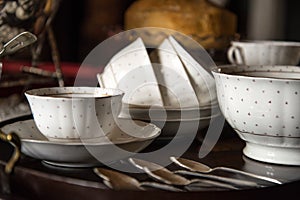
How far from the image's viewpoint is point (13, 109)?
0.82 meters

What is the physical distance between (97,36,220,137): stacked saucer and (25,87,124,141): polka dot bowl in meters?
0.08

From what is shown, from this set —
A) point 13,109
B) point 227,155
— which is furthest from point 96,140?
point 13,109

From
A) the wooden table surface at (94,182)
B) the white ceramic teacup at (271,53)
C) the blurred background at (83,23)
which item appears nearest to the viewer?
the wooden table surface at (94,182)

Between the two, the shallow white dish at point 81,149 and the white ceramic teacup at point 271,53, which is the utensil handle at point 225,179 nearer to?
the shallow white dish at point 81,149

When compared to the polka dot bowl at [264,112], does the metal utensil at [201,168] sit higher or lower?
lower

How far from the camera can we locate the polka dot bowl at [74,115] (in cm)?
47

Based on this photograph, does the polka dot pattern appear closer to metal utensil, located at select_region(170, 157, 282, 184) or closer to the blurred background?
metal utensil, located at select_region(170, 157, 282, 184)

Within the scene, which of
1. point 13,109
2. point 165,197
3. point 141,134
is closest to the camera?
point 165,197

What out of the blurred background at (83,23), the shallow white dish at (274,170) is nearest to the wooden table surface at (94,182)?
the shallow white dish at (274,170)

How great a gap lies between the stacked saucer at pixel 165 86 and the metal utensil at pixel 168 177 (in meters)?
0.10

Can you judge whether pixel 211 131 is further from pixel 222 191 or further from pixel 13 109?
pixel 13 109

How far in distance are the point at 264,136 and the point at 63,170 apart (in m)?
0.18

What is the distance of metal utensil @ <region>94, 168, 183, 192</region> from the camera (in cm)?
41

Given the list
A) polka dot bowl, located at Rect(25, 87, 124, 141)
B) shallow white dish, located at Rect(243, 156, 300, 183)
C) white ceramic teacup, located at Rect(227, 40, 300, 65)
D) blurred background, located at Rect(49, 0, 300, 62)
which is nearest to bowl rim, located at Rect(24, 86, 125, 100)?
polka dot bowl, located at Rect(25, 87, 124, 141)
